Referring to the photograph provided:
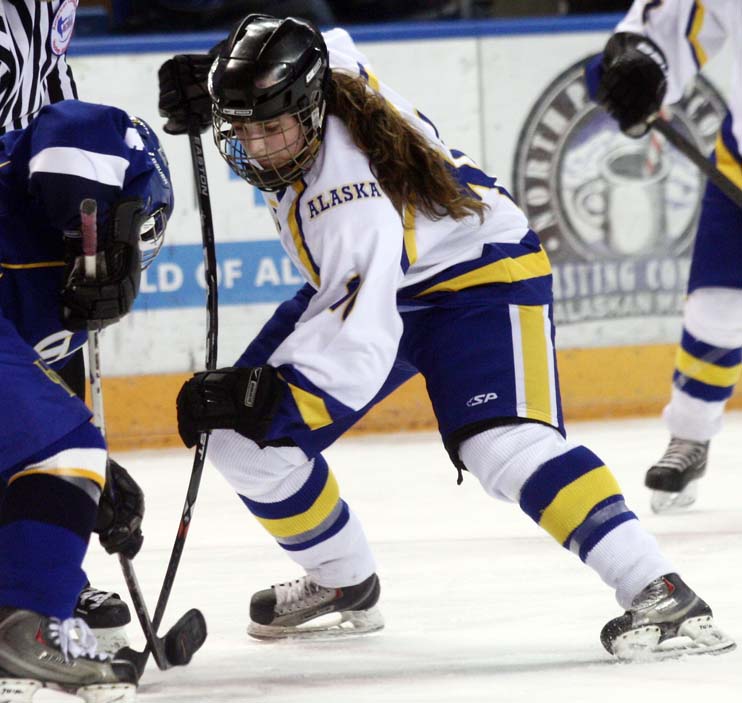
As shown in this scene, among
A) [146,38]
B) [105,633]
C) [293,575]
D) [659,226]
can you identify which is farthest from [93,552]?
[659,226]

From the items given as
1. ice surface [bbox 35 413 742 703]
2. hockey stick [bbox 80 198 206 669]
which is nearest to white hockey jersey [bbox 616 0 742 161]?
ice surface [bbox 35 413 742 703]

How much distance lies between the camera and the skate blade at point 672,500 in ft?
10.9

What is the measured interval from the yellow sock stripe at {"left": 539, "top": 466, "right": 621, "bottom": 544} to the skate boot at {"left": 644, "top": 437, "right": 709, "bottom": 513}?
1171 mm

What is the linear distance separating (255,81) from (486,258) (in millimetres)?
444

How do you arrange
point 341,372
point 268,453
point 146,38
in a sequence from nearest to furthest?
point 341,372, point 268,453, point 146,38

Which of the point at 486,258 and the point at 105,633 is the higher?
the point at 486,258

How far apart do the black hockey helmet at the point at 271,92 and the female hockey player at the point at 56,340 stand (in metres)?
0.11

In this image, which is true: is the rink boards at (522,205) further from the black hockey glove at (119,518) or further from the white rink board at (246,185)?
the black hockey glove at (119,518)

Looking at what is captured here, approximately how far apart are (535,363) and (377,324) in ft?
0.94

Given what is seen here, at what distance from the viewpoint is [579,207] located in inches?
180

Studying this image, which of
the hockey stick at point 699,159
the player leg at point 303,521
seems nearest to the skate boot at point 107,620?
the player leg at point 303,521

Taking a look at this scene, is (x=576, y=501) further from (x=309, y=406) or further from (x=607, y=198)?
(x=607, y=198)

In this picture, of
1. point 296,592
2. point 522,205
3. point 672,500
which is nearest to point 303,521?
point 296,592

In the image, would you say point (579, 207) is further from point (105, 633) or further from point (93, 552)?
point (105, 633)
